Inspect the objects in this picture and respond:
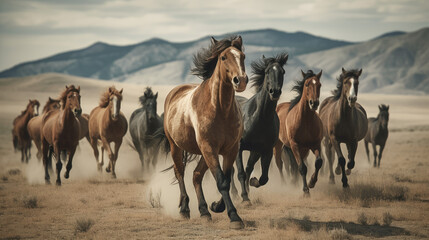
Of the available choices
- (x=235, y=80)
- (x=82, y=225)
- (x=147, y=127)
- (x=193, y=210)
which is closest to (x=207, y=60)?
(x=235, y=80)

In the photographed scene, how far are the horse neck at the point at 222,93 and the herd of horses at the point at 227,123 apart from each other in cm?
2

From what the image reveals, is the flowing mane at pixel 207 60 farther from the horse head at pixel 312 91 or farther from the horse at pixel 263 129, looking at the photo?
the horse head at pixel 312 91

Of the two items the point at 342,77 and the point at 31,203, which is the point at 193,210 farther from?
the point at 342,77

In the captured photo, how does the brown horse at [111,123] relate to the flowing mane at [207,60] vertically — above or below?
below

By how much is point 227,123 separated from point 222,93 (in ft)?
1.59

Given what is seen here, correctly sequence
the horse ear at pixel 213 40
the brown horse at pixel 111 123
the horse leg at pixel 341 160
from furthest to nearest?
1. the brown horse at pixel 111 123
2. the horse leg at pixel 341 160
3. the horse ear at pixel 213 40

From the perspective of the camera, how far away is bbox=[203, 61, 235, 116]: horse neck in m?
8.16

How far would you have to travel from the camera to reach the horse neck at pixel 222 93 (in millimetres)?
8164

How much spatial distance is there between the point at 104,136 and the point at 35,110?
767cm

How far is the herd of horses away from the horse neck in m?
0.02

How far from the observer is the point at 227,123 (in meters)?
8.20

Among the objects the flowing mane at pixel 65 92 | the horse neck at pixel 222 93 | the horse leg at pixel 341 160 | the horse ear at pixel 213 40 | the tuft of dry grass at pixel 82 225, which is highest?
the horse ear at pixel 213 40

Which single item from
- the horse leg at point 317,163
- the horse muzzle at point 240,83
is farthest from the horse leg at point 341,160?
the horse muzzle at point 240,83

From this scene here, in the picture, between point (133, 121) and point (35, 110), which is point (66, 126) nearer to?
point (133, 121)
